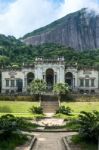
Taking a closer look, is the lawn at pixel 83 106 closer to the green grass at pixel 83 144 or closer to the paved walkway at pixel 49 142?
the paved walkway at pixel 49 142

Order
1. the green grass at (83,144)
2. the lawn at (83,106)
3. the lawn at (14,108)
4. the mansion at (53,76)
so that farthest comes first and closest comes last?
the mansion at (53,76)
the lawn at (83,106)
the lawn at (14,108)
the green grass at (83,144)

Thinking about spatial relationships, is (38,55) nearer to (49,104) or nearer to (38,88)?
(38,88)

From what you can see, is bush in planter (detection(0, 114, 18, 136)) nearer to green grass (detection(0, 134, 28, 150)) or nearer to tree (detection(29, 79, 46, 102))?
green grass (detection(0, 134, 28, 150))

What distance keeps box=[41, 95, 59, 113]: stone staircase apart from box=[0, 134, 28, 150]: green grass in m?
32.3

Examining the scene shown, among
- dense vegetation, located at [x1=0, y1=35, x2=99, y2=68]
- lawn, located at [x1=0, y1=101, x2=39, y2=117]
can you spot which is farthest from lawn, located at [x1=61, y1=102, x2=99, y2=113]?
dense vegetation, located at [x1=0, y1=35, x2=99, y2=68]

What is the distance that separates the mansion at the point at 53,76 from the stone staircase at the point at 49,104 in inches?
688

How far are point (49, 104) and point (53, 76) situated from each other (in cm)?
2815

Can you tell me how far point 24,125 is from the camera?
39.0 m

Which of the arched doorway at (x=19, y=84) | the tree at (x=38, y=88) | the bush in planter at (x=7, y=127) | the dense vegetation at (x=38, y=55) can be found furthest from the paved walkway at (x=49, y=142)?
the dense vegetation at (x=38, y=55)

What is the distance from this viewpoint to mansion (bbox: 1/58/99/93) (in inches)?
3708

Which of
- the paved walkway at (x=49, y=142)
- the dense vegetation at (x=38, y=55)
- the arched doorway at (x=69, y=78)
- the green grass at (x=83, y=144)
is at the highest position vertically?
the dense vegetation at (x=38, y=55)

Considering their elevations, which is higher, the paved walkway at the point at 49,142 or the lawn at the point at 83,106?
the lawn at the point at 83,106

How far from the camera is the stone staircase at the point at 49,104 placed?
63594 mm

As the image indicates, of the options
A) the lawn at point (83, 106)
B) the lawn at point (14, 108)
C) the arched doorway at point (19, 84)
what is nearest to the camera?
the lawn at point (14, 108)
